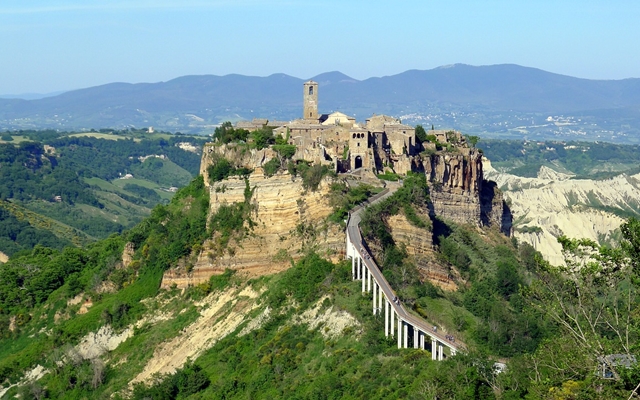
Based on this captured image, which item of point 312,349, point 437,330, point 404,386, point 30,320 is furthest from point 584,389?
point 30,320

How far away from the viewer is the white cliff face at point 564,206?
10166cm

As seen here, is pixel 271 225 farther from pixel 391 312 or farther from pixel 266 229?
pixel 391 312

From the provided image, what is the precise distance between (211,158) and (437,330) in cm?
2530

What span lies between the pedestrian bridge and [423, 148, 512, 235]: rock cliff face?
52.2 feet

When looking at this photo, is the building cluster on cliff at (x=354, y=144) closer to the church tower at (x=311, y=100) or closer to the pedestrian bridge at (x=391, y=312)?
the church tower at (x=311, y=100)

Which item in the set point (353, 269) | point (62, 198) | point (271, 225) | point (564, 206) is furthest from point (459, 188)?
point (62, 198)

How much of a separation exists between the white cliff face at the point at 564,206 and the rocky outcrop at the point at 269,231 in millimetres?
38207

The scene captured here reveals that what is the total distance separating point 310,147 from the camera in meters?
60.9

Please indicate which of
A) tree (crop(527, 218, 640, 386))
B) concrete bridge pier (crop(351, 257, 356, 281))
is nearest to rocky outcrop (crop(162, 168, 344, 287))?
concrete bridge pier (crop(351, 257, 356, 281))

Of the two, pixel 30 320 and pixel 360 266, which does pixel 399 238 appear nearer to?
pixel 360 266

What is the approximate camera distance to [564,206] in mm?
128250

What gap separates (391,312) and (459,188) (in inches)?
1031

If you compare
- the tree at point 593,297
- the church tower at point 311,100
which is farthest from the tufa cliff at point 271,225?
the tree at point 593,297

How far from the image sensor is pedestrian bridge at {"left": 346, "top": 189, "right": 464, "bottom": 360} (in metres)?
41.1
